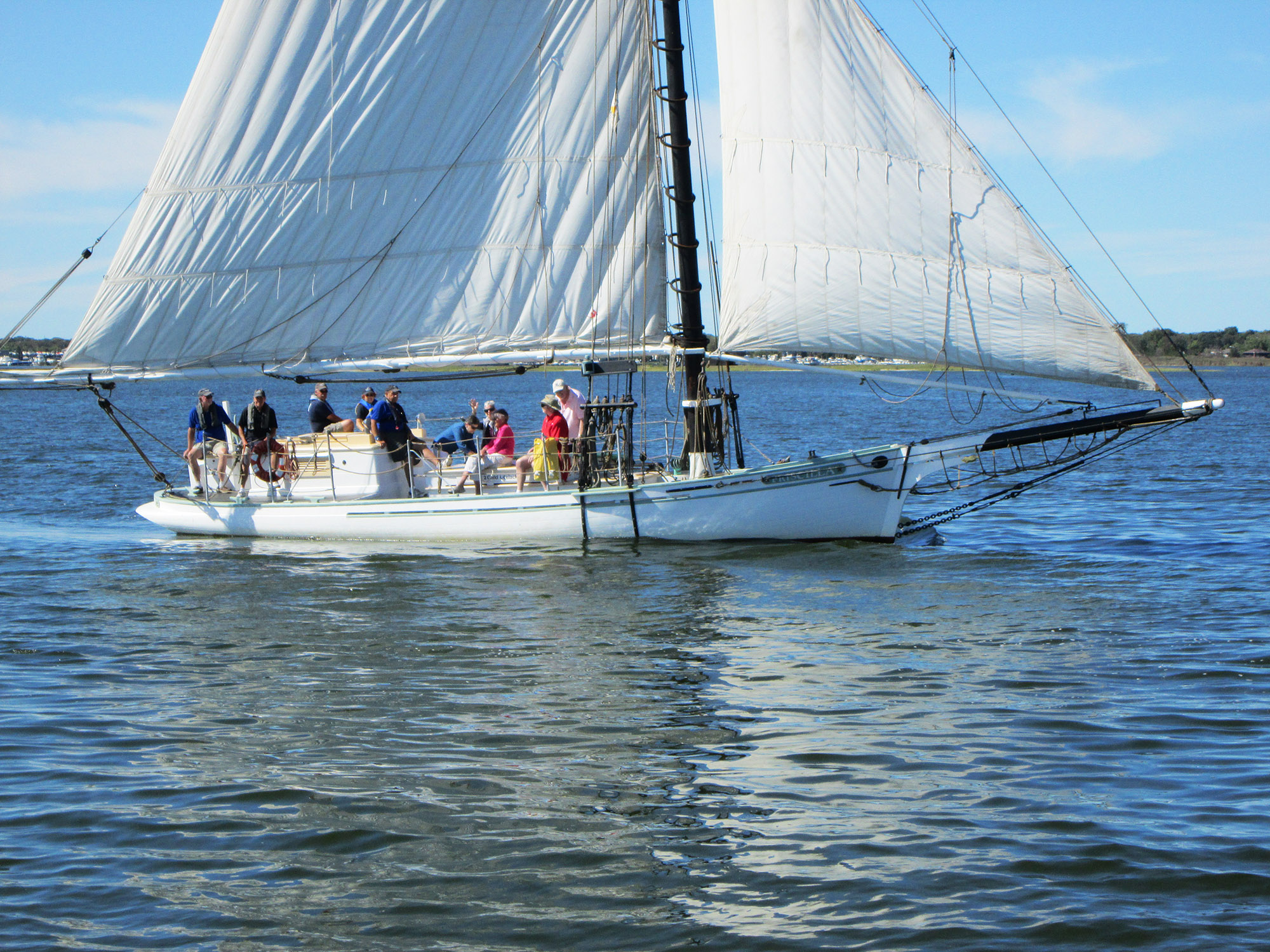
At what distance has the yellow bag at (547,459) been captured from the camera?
19.5 m

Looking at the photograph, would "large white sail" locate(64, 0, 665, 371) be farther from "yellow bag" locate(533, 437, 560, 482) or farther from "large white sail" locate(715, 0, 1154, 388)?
"large white sail" locate(715, 0, 1154, 388)

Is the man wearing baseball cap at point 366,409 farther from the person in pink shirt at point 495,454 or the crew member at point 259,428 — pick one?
the person in pink shirt at point 495,454

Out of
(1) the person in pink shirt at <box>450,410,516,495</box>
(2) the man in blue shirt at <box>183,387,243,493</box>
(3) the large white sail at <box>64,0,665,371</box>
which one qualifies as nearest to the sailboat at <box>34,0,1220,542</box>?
(3) the large white sail at <box>64,0,665,371</box>

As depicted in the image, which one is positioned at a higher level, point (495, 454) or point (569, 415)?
point (569, 415)

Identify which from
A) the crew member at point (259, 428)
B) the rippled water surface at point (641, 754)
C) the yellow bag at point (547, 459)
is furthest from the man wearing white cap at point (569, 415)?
the crew member at point (259, 428)

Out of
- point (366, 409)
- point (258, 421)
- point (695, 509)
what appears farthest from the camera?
point (366, 409)

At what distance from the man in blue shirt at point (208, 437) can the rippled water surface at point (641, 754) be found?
374 centimetres

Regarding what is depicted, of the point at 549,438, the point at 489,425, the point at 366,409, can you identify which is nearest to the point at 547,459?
the point at 549,438

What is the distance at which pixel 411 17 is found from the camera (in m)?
19.8

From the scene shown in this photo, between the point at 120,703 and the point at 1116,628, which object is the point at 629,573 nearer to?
the point at 1116,628

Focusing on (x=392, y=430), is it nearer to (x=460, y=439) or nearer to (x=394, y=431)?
(x=394, y=431)

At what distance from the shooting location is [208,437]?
72.1ft

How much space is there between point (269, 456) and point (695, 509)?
8.14m

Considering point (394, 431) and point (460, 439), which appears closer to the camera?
point (394, 431)
